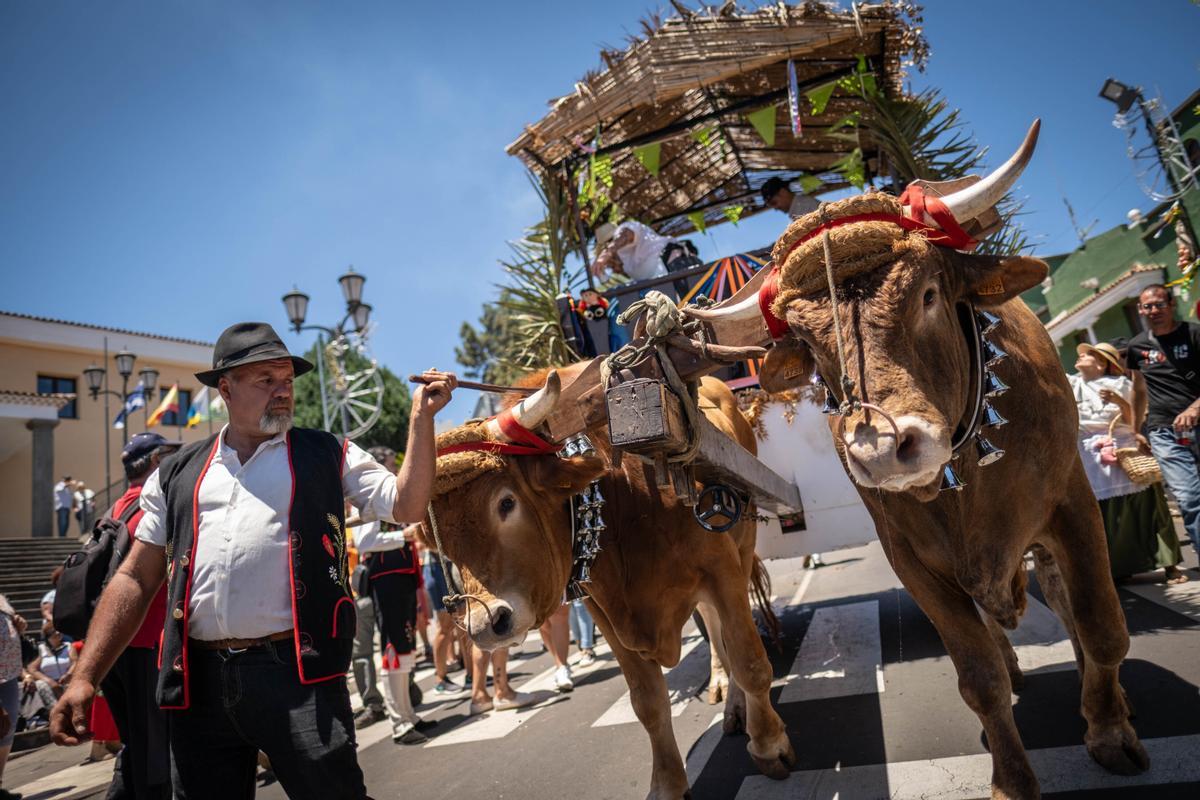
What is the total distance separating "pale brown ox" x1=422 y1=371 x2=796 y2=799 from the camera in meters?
2.85

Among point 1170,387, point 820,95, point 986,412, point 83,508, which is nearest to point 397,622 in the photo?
point 986,412

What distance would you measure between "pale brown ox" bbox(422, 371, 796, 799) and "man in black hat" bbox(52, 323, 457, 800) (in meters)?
0.45

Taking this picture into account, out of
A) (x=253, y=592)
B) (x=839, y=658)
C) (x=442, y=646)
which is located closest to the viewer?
(x=253, y=592)

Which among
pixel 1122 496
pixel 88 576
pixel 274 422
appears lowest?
pixel 1122 496

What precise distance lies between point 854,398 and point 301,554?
186 centimetres

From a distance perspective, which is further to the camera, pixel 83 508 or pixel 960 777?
pixel 83 508

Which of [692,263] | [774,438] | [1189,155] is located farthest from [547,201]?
[1189,155]

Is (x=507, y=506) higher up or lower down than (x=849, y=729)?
higher up

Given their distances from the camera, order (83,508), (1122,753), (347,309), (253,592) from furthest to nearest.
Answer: (83,508), (347,309), (1122,753), (253,592)

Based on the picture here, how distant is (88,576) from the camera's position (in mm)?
3740

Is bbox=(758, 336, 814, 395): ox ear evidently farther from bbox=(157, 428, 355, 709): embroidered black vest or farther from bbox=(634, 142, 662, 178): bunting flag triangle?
bbox=(634, 142, 662, 178): bunting flag triangle

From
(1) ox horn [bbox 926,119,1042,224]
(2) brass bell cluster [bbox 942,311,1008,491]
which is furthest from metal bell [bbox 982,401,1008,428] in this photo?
(1) ox horn [bbox 926,119,1042,224]

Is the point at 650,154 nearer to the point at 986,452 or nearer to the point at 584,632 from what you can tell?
the point at 986,452

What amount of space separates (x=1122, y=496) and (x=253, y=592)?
250 inches
